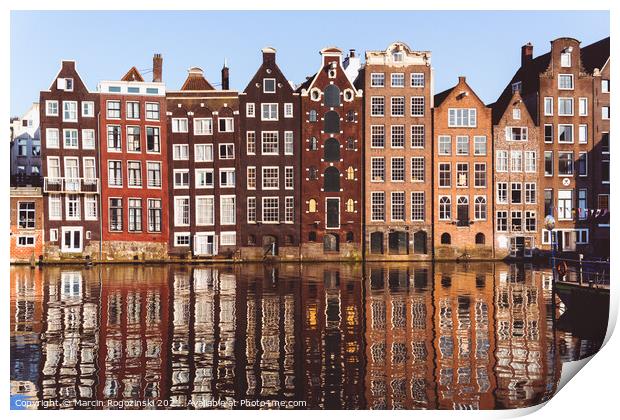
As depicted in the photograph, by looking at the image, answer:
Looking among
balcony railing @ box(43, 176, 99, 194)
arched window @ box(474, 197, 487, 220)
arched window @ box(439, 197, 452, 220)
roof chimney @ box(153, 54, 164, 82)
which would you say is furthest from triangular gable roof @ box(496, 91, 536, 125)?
balcony railing @ box(43, 176, 99, 194)

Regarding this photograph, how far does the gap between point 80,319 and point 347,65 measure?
1781 cm

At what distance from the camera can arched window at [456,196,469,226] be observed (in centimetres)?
3006

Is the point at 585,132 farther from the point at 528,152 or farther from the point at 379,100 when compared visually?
the point at 379,100

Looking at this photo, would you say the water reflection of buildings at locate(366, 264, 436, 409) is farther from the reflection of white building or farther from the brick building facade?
the reflection of white building

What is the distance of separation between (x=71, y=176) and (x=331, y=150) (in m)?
11.4

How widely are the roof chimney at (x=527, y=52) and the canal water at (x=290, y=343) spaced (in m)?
6.61

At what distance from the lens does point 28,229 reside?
27.9 meters

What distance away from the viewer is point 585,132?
23.7 m

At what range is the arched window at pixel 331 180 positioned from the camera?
33.9 metres

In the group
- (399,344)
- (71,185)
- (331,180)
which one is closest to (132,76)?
(71,185)

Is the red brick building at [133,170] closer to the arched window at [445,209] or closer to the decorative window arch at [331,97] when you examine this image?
the decorative window arch at [331,97]

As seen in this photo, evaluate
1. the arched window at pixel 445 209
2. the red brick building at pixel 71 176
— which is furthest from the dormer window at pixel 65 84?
the arched window at pixel 445 209

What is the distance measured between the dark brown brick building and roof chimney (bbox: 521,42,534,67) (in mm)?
12063

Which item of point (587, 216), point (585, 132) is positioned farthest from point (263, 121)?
point (587, 216)
